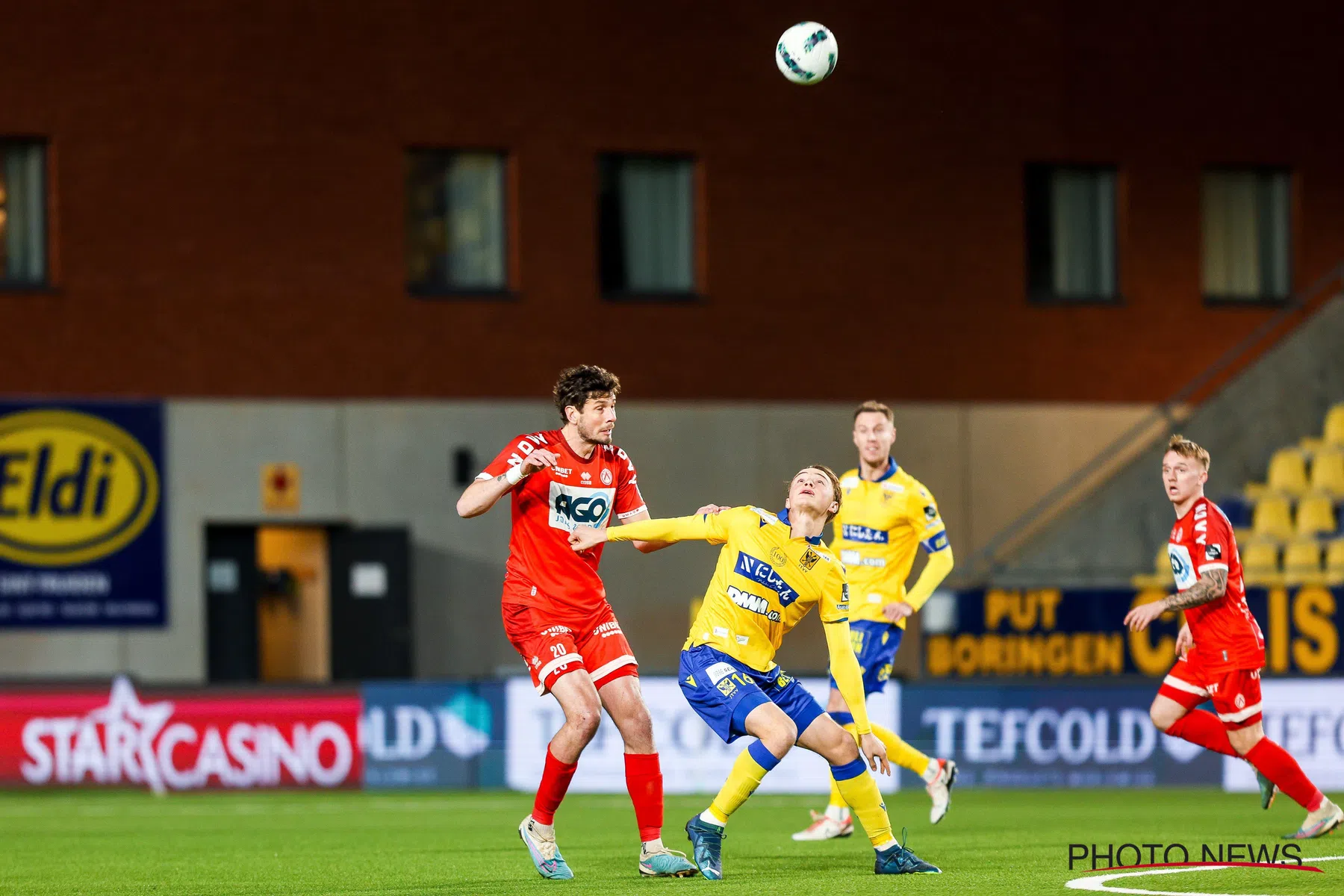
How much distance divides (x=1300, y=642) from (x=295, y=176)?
36.0ft

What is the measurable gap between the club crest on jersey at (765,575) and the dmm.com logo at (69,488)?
42.0 ft

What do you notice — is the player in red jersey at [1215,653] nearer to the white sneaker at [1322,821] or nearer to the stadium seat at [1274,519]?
the white sneaker at [1322,821]

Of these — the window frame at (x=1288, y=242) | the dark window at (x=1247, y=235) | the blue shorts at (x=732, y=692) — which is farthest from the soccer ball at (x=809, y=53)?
the dark window at (x=1247, y=235)

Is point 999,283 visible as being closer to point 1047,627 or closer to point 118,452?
point 1047,627

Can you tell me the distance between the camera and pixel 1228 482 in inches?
825

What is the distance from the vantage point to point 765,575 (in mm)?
8086

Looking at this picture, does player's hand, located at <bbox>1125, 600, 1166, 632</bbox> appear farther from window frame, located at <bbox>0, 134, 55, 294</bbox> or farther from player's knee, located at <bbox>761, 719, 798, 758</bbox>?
window frame, located at <bbox>0, 134, 55, 294</bbox>

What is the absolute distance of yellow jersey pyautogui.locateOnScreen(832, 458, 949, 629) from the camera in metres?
10.5

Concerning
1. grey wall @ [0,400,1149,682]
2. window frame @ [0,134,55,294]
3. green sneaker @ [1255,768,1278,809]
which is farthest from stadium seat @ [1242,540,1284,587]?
window frame @ [0,134,55,294]

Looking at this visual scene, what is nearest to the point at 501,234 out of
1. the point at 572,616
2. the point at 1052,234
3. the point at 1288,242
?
the point at 1052,234

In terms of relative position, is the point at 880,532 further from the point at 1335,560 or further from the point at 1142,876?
the point at 1335,560

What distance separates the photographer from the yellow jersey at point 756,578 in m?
8.06

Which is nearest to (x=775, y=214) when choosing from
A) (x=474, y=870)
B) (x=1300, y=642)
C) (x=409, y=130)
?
(x=409, y=130)

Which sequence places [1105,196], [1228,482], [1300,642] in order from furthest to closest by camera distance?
[1105,196] < [1228,482] < [1300,642]
